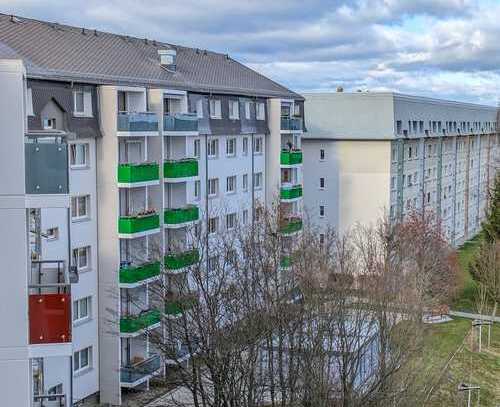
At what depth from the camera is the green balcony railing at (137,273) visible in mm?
28984

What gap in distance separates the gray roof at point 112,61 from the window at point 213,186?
15.2ft

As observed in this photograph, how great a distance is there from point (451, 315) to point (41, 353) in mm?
39958

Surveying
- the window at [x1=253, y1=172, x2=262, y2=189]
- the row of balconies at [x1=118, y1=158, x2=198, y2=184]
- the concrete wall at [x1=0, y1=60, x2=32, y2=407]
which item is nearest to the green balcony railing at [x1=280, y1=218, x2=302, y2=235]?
the window at [x1=253, y1=172, x2=262, y2=189]

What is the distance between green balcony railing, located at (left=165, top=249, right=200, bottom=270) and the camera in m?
27.8

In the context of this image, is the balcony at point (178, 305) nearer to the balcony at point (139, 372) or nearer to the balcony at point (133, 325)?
the balcony at point (133, 325)

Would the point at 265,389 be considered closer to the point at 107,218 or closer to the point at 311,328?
the point at 311,328

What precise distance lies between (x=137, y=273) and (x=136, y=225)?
189 centimetres

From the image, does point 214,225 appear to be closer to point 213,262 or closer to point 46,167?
point 213,262

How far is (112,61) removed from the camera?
33.0 m

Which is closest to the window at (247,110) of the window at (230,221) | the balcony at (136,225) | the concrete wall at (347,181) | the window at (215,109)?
the window at (215,109)

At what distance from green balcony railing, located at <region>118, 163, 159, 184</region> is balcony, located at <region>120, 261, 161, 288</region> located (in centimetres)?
340

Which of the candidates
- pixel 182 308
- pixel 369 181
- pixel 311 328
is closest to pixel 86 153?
pixel 182 308

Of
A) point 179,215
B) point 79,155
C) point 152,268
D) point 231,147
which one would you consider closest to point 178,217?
point 179,215

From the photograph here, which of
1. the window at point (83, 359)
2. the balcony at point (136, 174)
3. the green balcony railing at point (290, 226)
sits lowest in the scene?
the window at point (83, 359)
